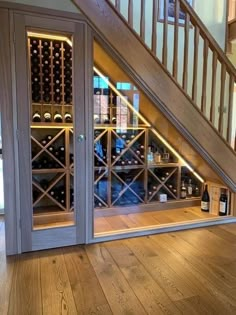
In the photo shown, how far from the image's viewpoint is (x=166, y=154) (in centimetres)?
332

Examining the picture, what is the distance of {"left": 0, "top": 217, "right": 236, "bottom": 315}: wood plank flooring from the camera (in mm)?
1532

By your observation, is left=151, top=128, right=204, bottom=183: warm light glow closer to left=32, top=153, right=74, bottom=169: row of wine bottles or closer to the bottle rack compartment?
the bottle rack compartment

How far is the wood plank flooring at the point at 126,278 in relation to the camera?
1.53 m

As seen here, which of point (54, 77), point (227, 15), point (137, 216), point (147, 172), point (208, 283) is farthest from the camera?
point (227, 15)

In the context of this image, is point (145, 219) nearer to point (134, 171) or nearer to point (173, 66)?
point (134, 171)

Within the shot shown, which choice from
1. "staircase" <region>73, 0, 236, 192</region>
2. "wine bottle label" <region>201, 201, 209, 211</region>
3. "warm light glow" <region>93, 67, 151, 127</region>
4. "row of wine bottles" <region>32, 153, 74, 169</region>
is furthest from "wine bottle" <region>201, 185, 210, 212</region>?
"row of wine bottles" <region>32, 153, 74, 169</region>

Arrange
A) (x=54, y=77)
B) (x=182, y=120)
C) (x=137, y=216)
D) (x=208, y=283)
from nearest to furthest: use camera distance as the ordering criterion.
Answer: (x=208, y=283) < (x=54, y=77) < (x=182, y=120) < (x=137, y=216)

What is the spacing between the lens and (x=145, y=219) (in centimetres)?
292

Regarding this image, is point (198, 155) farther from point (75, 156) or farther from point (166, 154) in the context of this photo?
point (75, 156)

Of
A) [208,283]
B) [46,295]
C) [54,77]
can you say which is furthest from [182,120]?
[46,295]

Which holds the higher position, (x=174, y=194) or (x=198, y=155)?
(x=198, y=155)

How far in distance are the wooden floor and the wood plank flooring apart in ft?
0.79

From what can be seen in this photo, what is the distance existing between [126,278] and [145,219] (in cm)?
113

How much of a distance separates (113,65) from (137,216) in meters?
1.66
